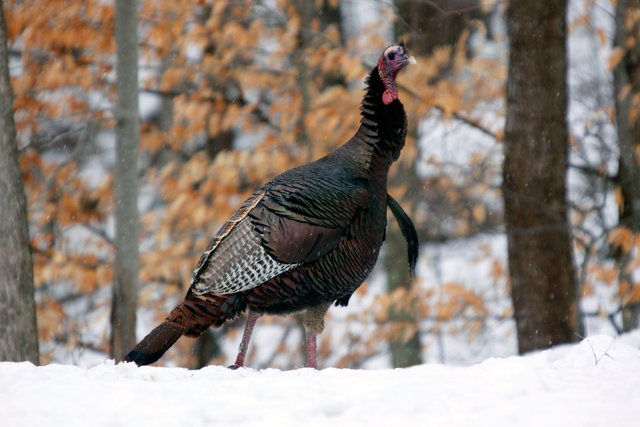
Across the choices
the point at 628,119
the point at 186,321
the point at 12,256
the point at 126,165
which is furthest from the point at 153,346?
the point at 628,119

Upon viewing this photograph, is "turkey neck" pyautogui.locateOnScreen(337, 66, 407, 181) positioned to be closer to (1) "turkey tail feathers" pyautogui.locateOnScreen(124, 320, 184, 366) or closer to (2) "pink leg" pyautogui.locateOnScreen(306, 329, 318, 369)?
(2) "pink leg" pyautogui.locateOnScreen(306, 329, 318, 369)

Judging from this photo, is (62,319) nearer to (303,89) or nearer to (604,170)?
(303,89)

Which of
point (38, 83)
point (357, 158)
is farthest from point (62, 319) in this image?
point (357, 158)

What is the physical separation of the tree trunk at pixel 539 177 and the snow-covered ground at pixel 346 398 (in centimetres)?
280

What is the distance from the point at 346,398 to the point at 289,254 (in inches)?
62.1

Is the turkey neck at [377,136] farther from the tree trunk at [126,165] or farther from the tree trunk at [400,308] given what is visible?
the tree trunk at [400,308]

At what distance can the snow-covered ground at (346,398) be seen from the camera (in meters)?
2.78

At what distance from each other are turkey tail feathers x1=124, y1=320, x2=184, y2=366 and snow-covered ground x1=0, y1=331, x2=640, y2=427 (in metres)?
0.88

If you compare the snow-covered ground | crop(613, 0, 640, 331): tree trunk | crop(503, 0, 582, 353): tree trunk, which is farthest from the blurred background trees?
the snow-covered ground

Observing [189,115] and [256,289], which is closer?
[256,289]

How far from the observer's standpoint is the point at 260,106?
33.2 feet

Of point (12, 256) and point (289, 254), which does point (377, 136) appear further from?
point (12, 256)

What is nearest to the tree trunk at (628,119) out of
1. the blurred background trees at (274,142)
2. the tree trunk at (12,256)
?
the blurred background trees at (274,142)

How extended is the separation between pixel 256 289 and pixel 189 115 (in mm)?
5055
